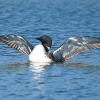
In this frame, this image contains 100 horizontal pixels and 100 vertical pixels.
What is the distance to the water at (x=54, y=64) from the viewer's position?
617 inches

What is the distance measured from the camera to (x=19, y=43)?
20375 mm

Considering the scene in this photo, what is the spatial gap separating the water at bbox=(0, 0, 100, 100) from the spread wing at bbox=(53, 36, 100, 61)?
24 centimetres

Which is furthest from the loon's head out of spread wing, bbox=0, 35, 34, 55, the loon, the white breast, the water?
the water

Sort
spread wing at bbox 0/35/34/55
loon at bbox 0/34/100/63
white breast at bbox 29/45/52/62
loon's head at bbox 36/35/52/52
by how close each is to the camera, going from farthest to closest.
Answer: spread wing at bbox 0/35/34/55, loon's head at bbox 36/35/52/52, loon at bbox 0/34/100/63, white breast at bbox 29/45/52/62

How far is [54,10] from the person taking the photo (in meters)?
32.1

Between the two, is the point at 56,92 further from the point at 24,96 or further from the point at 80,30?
the point at 80,30

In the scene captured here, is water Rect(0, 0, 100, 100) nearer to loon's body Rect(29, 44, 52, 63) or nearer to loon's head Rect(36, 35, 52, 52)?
loon's body Rect(29, 44, 52, 63)

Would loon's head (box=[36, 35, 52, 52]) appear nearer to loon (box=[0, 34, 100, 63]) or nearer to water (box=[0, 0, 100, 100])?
loon (box=[0, 34, 100, 63])

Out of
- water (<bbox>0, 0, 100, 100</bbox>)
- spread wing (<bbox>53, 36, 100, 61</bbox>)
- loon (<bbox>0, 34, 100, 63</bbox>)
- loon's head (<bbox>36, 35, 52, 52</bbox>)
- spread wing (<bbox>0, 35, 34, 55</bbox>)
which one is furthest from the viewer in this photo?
spread wing (<bbox>0, 35, 34, 55</bbox>)

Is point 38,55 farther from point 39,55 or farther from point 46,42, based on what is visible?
point 46,42

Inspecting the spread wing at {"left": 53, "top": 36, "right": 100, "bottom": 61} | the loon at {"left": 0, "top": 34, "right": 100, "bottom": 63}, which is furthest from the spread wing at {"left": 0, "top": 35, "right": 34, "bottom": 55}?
the spread wing at {"left": 53, "top": 36, "right": 100, "bottom": 61}

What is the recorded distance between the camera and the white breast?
19422 mm

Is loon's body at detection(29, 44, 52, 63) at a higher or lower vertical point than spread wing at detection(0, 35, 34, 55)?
lower

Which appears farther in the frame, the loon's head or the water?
the loon's head
